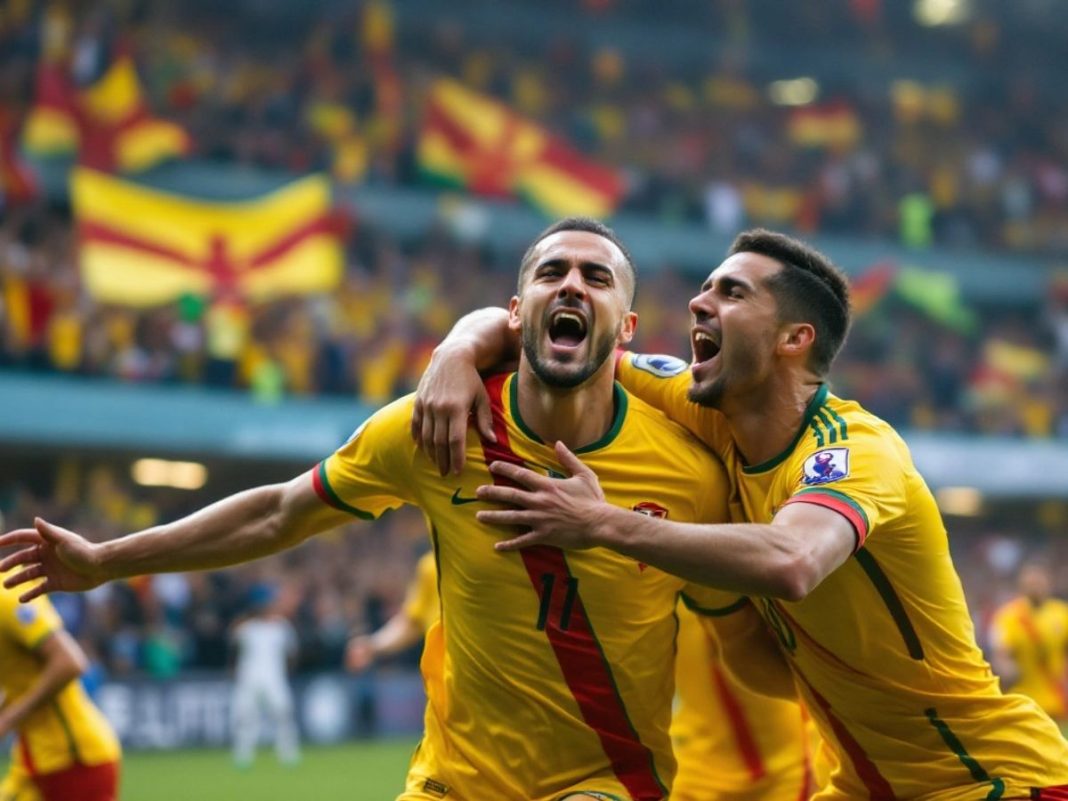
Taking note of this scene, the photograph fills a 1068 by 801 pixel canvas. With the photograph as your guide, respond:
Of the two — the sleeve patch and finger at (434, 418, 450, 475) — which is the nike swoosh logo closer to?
finger at (434, 418, 450, 475)

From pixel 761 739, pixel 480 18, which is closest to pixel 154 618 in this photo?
pixel 761 739

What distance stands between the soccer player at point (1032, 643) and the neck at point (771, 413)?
10.7m

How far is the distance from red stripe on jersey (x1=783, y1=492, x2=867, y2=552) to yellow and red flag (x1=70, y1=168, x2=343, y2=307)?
16.1 meters

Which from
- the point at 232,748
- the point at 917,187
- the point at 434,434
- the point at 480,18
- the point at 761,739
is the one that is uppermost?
the point at 480,18

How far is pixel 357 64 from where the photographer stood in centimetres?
2753

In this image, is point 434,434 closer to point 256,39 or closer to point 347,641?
point 347,641

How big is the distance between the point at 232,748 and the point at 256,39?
13.9 metres

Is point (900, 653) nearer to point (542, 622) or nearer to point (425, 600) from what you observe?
point (542, 622)

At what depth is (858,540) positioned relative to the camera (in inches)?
172

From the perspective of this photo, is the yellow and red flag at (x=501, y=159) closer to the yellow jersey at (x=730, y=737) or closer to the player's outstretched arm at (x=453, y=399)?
the yellow jersey at (x=730, y=737)

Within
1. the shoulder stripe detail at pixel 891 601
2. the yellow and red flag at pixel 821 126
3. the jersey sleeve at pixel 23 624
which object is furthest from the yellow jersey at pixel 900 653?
the yellow and red flag at pixel 821 126

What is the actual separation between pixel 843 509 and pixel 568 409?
1.07 metres

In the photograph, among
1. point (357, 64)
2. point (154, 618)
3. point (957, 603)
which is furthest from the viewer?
point (357, 64)

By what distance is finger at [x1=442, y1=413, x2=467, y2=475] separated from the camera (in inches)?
195
